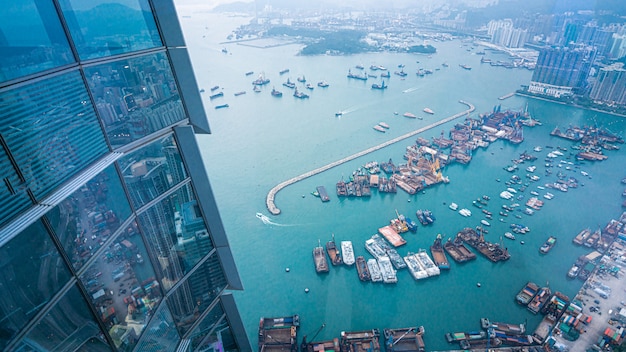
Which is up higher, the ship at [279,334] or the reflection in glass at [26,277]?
the reflection in glass at [26,277]

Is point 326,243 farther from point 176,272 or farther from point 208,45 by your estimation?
point 208,45

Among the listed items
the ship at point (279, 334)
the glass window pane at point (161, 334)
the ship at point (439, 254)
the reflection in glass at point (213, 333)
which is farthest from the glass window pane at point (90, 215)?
the ship at point (439, 254)

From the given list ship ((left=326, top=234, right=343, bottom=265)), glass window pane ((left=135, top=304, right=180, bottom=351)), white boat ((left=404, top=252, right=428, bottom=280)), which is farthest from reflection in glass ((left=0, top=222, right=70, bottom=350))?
white boat ((left=404, top=252, right=428, bottom=280))

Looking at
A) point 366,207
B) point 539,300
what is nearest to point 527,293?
point 539,300

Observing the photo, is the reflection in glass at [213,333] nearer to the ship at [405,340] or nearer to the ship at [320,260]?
the ship at [405,340]

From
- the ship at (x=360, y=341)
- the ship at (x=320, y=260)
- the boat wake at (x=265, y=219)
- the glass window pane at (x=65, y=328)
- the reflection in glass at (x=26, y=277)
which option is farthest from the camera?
the boat wake at (x=265, y=219)

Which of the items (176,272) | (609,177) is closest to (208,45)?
(609,177)

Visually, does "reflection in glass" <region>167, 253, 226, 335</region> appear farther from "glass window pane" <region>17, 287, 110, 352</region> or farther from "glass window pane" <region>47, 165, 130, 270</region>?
"glass window pane" <region>47, 165, 130, 270</region>
